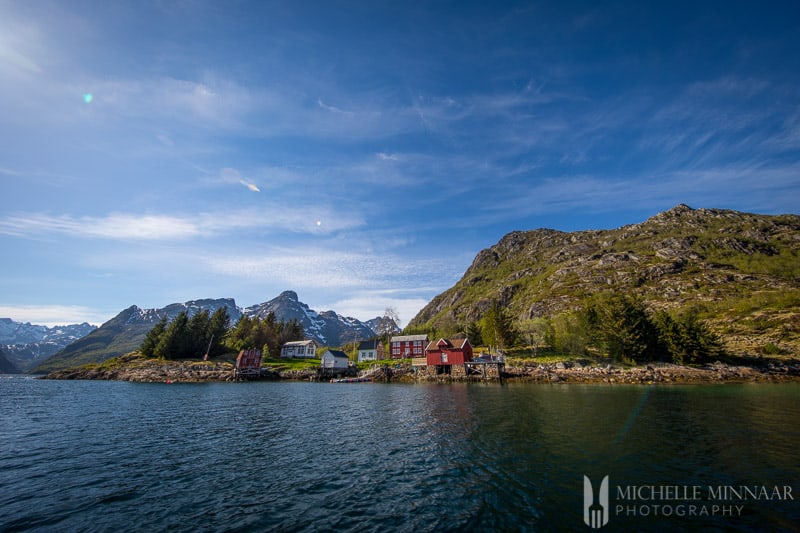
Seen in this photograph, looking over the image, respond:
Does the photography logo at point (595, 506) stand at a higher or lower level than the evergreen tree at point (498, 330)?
lower

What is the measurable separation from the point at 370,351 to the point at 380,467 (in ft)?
417

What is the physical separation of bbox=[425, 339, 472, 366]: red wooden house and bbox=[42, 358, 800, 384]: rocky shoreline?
18.7 feet

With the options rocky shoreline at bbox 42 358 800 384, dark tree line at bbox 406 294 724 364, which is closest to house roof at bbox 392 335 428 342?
rocky shoreline at bbox 42 358 800 384

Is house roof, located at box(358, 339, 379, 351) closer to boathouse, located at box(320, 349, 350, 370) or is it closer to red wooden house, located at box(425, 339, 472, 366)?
boathouse, located at box(320, 349, 350, 370)

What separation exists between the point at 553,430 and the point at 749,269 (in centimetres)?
22647

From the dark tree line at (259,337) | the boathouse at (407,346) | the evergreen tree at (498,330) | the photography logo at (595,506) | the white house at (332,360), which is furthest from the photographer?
the boathouse at (407,346)

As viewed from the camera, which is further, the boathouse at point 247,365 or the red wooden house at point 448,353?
the boathouse at point 247,365

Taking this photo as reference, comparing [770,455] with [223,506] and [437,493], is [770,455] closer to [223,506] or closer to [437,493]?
[437,493]

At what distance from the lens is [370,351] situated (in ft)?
465

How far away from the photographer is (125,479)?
649 inches

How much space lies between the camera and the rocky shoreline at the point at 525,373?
70.0 meters

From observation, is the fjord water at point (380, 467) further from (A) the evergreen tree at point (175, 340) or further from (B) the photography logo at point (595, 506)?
(A) the evergreen tree at point (175, 340)

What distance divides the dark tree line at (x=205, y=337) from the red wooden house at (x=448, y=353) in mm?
73093

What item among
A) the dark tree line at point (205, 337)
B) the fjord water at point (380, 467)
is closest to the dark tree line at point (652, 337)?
the fjord water at point (380, 467)
